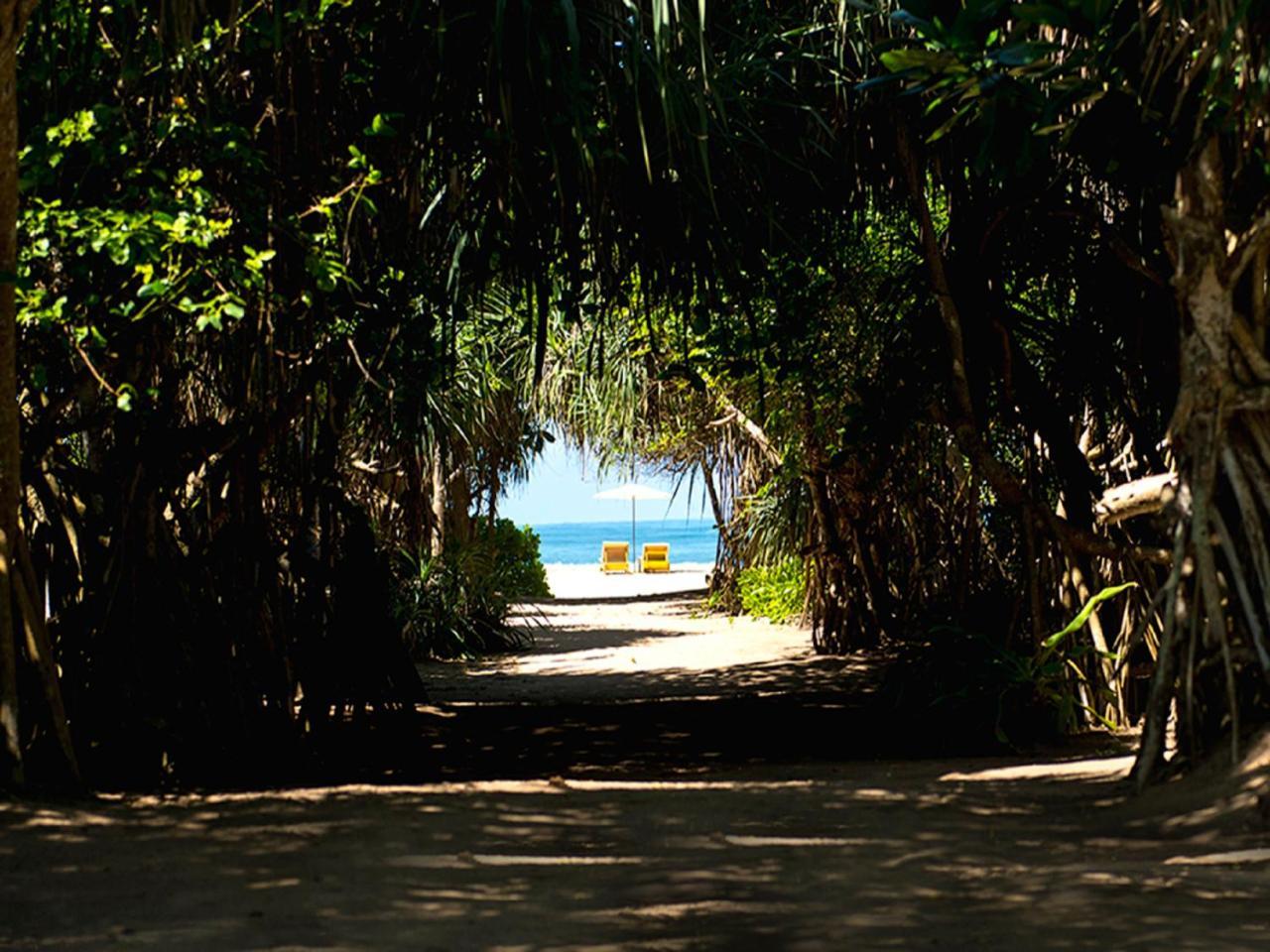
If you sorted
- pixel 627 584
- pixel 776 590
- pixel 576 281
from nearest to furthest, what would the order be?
pixel 576 281, pixel 776 590, pixel 627 584

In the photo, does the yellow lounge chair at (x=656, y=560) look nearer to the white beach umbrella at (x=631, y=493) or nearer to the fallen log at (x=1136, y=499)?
the white beach umbrella at (x=631, y=493)

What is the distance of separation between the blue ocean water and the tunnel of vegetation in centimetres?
6000

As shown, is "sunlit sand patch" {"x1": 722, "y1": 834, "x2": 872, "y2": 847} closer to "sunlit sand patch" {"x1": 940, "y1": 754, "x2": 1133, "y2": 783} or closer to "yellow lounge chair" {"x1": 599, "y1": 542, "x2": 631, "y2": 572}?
"sunlit sand patch" {"x1": 940, "y1": 754, "x2": 1133, "y2": 783}

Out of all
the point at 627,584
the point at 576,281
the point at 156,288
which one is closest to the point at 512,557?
the point at 576,281

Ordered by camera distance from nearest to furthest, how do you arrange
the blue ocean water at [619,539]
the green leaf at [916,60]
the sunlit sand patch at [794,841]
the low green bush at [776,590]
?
the sunlit sand patch at [794,841] → the green leaf at [916,60] → the low green bush at [776,590] → the blue ocean water at [619,539]

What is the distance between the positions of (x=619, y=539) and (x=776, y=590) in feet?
275

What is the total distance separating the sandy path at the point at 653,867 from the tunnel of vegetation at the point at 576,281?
713 mm

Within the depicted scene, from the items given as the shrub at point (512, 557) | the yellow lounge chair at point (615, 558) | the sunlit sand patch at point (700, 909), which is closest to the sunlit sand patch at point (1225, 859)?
the sunlit sand patch at point (700, 909)

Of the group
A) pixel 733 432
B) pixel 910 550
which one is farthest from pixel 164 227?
pixel 733 432

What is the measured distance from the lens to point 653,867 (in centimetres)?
386

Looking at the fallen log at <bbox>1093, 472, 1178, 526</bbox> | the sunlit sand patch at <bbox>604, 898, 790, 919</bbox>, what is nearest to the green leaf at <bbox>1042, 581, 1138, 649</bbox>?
the fallen log at <bbox>1093, 472, 1178, 526</bbox>

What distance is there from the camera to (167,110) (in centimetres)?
560

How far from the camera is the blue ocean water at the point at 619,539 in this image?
78.3 m

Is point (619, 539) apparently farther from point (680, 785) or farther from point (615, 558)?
point (680, 785)
